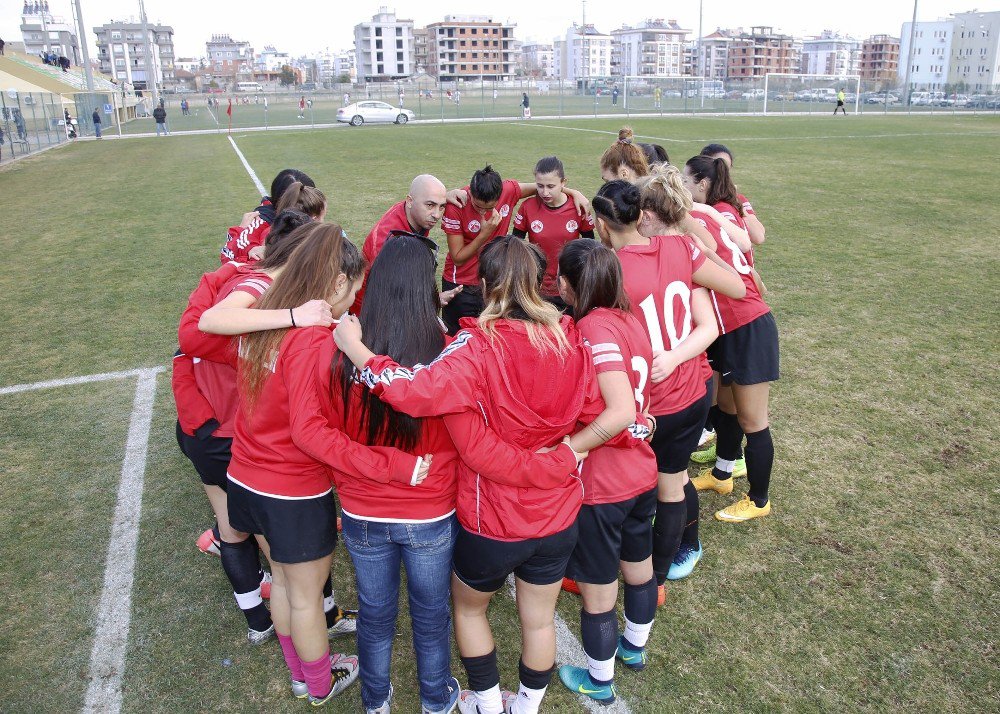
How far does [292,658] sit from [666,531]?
1897 millimetres

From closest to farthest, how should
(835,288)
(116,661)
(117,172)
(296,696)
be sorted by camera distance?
(296,696), (116,661), (835,288), (117,172)

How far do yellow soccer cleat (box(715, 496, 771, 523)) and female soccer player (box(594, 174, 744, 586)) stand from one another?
38.2 inches

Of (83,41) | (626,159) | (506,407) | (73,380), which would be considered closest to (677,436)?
(506,407)

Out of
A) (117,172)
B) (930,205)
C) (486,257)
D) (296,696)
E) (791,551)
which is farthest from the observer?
(117,172)

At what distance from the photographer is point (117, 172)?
22219 millimetres

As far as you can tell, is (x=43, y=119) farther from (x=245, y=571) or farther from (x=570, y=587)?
(x=570, y=587)

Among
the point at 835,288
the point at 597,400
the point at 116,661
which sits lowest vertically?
the point at 116,661

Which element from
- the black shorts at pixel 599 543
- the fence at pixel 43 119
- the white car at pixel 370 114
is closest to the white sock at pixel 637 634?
the black shorts at pixel 599 543

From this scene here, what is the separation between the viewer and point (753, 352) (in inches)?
159

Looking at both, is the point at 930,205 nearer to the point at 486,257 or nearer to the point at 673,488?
the point at 673,488

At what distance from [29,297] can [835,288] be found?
10.9 meters

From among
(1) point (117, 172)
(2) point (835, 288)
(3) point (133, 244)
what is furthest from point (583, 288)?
(1) point (117, 172)

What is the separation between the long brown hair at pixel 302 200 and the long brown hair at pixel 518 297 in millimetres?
1926

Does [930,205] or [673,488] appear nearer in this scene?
[673,488]
